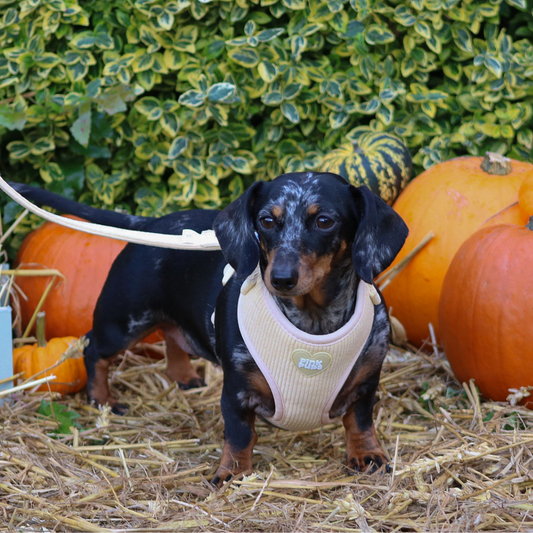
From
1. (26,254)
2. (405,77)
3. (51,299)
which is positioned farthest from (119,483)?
(405,77)

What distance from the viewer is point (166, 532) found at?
2.14 metres

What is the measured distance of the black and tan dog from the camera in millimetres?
2287

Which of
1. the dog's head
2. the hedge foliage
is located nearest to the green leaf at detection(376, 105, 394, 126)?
the hedge foliage

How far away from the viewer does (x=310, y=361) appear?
2.39m

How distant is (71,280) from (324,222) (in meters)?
2.16

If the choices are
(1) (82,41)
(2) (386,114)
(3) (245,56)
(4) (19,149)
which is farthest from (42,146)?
(2) (386,114)

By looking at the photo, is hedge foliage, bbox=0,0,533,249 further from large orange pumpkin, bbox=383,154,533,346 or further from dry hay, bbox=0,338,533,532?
dry hay, bbox=0,338,533,532

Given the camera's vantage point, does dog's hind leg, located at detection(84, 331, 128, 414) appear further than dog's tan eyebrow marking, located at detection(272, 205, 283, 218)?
Yes

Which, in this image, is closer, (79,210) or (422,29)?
(79,210)

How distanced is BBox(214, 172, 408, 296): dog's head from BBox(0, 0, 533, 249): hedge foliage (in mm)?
1860

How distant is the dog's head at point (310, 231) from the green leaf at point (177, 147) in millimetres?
1887

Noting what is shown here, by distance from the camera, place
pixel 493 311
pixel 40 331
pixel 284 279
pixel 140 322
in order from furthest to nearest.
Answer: pixel 40 331 → pixel 140 322 → pixel 493 311 → pixel 284 279

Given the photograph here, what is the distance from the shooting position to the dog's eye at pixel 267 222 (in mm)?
2334

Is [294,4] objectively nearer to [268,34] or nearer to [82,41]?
[268,34]
